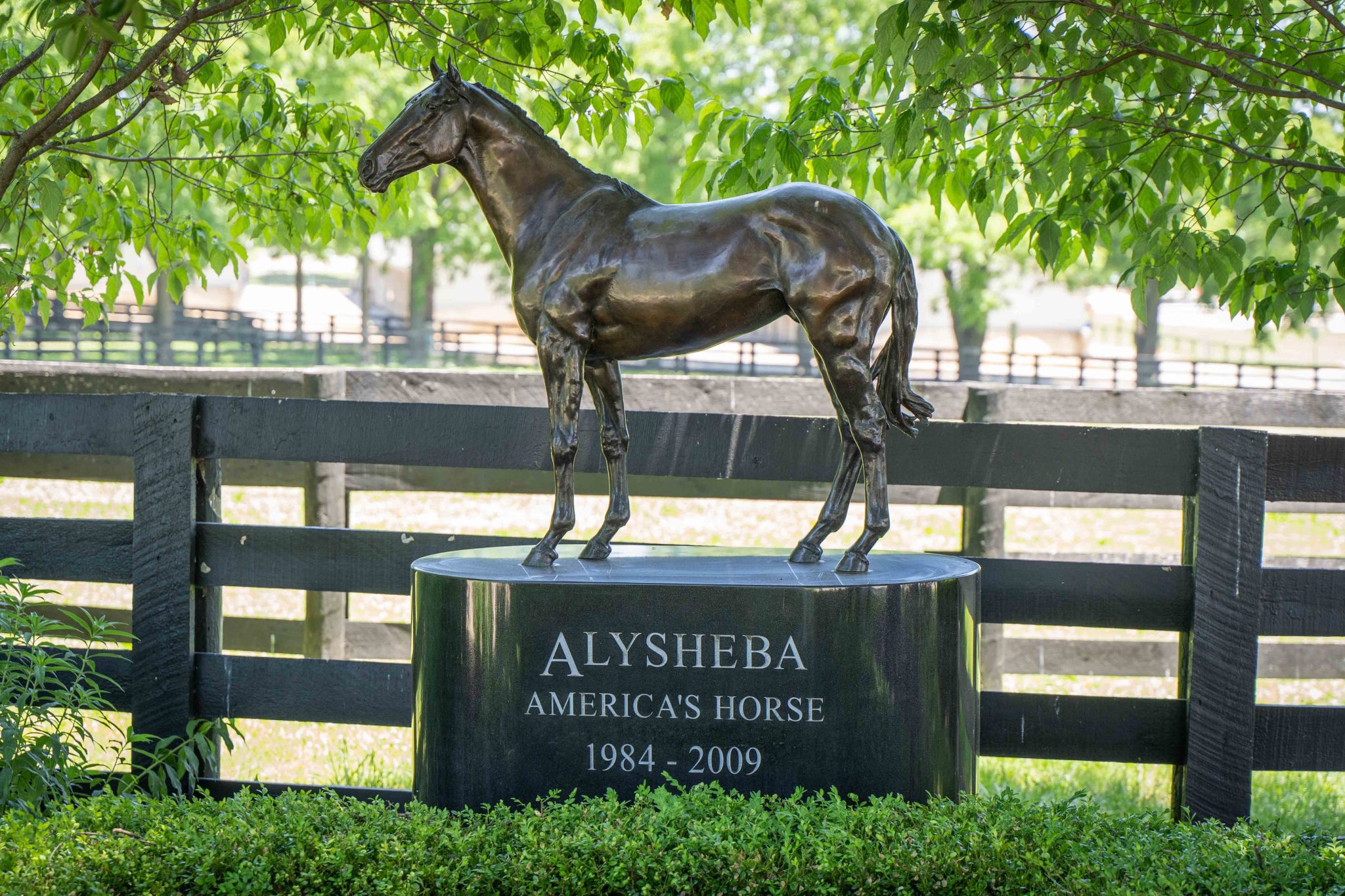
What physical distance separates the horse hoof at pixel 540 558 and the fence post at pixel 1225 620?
2088mm

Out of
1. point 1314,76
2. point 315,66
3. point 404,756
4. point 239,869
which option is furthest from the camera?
point 315,66

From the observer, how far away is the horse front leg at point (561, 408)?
3.21 metres

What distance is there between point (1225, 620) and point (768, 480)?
1524mm

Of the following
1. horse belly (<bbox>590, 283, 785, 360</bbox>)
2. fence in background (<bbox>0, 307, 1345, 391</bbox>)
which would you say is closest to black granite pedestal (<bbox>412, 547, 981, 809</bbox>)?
horse belly (<bbox>590, 283, 785, 360</bbox>)

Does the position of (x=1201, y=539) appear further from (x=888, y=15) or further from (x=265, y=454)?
(x=265, y=454)

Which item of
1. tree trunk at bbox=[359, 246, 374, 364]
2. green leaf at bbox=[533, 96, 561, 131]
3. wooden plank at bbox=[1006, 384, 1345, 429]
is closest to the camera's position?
green leaf at bbox=[533, 96, 561, 131]

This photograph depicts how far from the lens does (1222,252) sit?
3.94m

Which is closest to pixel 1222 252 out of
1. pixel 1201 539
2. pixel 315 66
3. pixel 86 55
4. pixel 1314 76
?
pixel 1314 76

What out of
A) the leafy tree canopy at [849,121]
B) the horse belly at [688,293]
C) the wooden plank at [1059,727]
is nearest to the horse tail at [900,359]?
the horse belly at [688,293]

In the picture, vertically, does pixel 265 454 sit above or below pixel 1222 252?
below

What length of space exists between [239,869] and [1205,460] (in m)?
3.06

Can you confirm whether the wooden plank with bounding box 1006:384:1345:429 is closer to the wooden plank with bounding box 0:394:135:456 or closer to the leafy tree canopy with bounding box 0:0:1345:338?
the leafy tree canopy with bounding box 0:0:1345:338

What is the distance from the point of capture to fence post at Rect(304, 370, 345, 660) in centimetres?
555

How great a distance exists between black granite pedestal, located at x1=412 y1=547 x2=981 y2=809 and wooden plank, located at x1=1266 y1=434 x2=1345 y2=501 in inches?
56.3
